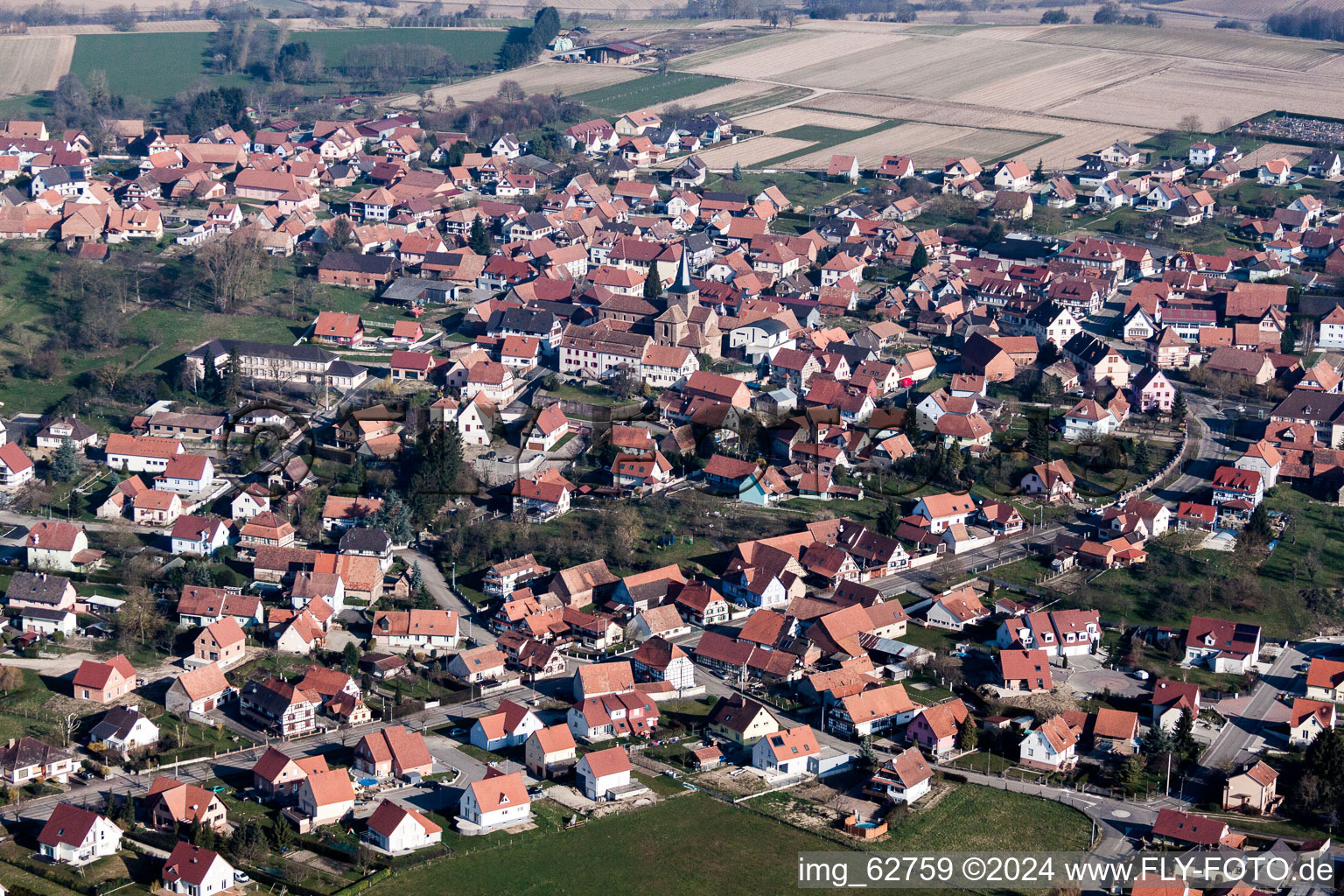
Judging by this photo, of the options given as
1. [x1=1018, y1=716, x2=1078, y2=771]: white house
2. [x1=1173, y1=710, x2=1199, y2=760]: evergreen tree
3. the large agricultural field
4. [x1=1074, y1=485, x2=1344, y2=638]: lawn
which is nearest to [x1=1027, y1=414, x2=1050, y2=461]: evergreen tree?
[x1=1074, y1=485, x2=1344, y2=638]: lawn

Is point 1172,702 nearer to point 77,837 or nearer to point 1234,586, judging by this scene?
point 1234,586

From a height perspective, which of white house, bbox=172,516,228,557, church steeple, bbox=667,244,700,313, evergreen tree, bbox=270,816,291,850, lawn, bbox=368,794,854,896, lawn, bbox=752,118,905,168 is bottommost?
lawn, bbox=368,794,854,896

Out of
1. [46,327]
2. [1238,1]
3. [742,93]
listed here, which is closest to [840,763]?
[46,327]

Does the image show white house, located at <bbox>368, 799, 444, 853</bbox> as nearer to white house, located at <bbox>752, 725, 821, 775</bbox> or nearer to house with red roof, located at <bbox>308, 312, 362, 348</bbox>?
white house, located at <bbox>752, 725, 821, 775</bbox>

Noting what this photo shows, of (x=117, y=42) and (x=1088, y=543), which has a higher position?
(x=117, y=42)

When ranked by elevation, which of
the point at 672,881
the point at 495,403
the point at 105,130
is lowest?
the point at 672,881

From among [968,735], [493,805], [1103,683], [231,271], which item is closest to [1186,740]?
[1103,683]

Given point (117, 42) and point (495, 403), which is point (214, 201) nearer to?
point (495, 403)
